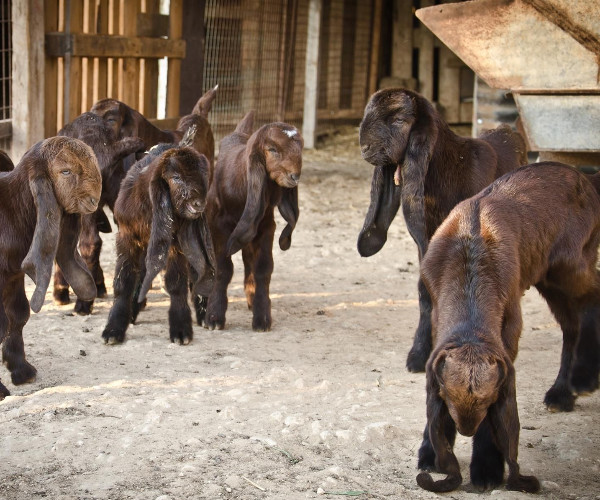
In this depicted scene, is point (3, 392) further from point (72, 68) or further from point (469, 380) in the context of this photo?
point (72, 68)

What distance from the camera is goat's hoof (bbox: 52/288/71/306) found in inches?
306

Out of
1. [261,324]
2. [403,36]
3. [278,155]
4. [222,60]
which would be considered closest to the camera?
[278,155]

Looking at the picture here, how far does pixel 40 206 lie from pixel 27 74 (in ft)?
17.4

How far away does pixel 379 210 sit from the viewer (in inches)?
264

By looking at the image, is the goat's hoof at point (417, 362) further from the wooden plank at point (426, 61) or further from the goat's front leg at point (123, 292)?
the wooden plank at point (426, 61)

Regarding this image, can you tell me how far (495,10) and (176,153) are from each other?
91.1 inches

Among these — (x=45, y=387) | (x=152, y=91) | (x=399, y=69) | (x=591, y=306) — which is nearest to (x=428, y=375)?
(x=591, y=306)

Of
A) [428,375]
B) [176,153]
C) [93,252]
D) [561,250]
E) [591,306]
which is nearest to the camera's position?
[428,375]

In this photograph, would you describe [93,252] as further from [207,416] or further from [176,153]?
[207,416]

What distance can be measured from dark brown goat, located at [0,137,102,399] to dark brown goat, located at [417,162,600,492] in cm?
209

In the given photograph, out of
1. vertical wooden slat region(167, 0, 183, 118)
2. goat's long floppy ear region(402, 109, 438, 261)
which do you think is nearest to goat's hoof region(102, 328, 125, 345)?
goat's long floppy ear region(402, 109, 438, 261)

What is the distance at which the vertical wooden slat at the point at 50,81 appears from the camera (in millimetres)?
10594

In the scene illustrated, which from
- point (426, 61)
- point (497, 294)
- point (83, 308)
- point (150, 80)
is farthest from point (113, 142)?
point (426, 61)

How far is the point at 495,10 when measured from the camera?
20.1 feet
